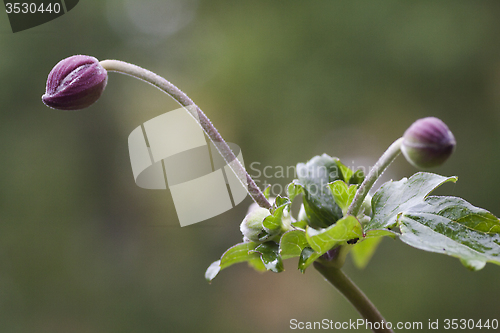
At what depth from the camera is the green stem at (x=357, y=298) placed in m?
0.32

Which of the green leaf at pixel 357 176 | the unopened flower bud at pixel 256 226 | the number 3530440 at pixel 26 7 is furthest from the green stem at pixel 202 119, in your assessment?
the number 3530440 at pixel 26 7

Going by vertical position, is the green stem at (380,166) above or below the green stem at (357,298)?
above

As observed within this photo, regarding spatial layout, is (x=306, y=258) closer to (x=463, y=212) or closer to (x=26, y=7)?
(x=463, y=212)

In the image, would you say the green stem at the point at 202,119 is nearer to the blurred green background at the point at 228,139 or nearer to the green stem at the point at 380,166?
the green stem at the point at 380,166

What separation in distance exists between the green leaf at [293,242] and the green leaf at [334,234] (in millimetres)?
19

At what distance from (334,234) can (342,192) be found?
6 centimetres

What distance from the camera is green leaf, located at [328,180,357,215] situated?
0.32 metres

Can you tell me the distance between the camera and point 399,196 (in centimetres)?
32

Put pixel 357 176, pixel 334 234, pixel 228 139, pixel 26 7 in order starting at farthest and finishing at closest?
pixel 228 139 < pixel 26 7 < pixel 357 176 < pixel 334 234

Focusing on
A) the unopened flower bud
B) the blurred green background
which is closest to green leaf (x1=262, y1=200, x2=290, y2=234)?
the unopened flower bud

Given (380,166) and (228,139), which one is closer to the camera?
(380,166)

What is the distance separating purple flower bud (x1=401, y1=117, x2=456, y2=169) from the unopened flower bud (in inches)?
4.8

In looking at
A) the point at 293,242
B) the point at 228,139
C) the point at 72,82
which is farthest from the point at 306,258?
the point at 228,139

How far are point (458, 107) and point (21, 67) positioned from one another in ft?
5.93
